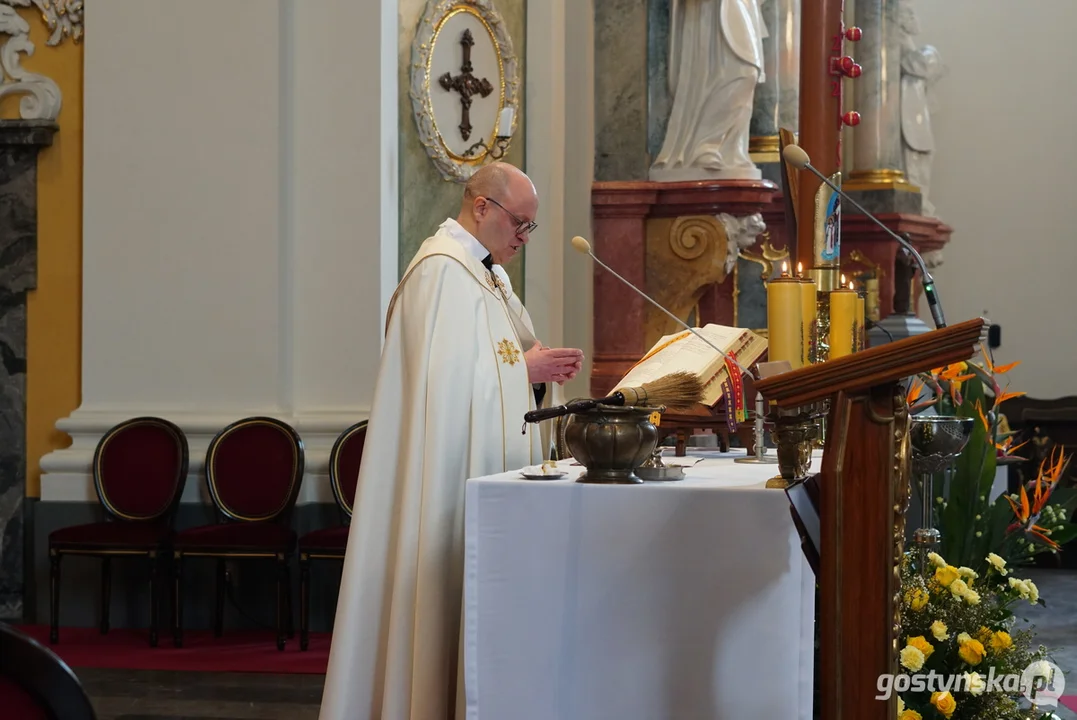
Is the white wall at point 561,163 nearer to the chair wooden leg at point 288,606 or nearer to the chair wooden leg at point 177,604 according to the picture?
the chair wooden leg at point 288,606

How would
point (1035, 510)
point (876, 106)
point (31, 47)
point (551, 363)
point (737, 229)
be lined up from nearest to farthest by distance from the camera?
point (1035, 510), point (551, 363), point (31, 47), point (737, 229), point (876, 106)

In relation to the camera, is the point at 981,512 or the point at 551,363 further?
the point at 551,363

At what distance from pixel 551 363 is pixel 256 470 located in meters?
2.45

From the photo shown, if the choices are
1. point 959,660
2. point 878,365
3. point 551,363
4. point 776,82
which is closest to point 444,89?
point 776,82

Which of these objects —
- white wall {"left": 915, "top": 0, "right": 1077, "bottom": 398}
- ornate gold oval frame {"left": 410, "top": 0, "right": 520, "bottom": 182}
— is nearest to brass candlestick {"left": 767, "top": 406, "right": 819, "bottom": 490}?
ornate gold oval frame {"left": 410, "top": 0, "right": 520, "bottom": 182}

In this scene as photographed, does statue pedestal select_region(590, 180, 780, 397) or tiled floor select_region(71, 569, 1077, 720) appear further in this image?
statue pedestal select_region(590, 180, 780, 397)

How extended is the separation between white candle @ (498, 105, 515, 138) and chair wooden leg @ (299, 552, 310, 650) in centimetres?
297

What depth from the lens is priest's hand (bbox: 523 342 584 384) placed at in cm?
375

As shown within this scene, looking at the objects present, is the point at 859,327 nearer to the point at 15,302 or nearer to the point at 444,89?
the point at 444,89

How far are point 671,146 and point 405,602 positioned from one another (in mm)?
5065

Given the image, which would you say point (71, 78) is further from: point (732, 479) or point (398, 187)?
point (732, 479)

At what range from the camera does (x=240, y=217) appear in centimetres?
600

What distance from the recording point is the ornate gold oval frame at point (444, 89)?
6.86 m

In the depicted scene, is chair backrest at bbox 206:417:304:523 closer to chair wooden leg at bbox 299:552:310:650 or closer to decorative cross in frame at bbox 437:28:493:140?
chair wooden leg at bbox 299:552:310:650
